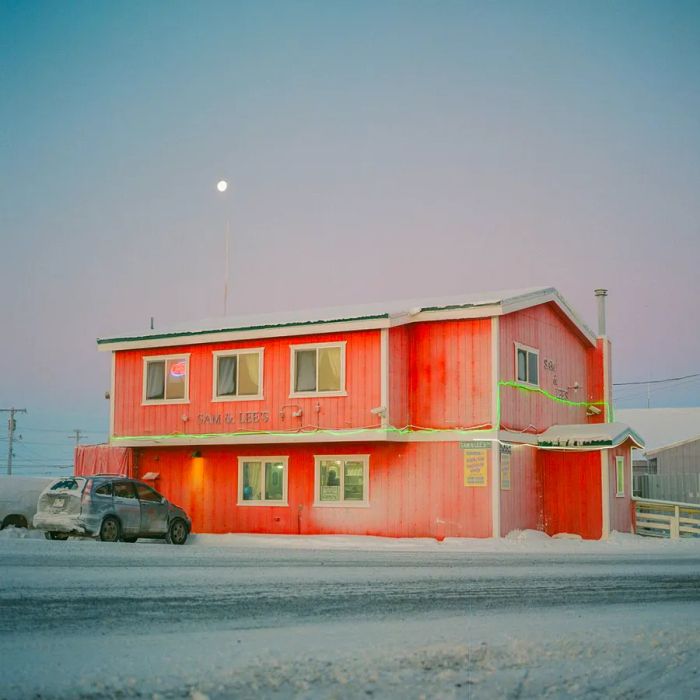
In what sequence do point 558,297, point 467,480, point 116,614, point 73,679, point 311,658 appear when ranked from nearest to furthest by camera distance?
1. point 73,679
2. point 311,658
3. point 116,614
4. point 467,480
5. point 558,297

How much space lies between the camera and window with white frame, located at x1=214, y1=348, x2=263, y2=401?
30.2 meters

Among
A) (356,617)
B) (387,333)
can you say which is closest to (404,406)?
(387,333)

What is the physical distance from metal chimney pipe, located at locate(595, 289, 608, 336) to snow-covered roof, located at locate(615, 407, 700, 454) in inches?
512

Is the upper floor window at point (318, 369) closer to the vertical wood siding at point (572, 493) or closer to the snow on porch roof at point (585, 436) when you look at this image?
the snow on porch roof at point (585, 436)

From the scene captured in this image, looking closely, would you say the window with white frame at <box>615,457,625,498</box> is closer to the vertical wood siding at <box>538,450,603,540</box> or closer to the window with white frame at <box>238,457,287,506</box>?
the vertical wood siding at <box>538,450,603,540</box>

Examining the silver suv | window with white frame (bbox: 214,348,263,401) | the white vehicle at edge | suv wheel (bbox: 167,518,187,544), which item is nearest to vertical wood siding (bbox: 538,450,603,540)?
window with white frame (bbox: 214,348,263,401)

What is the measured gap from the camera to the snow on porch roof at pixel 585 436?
28719 mm

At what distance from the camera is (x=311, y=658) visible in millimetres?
7938

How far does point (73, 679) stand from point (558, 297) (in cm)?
2646

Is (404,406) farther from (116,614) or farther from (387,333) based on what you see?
(116,614)

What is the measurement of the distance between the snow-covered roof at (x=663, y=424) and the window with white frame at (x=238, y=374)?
24156 millimetres

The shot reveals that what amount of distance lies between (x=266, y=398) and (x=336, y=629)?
808 inches

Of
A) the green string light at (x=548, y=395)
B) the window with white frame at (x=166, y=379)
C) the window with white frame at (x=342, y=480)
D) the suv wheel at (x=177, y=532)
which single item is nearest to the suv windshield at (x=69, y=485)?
the suv wheel at (x=177, y=532)

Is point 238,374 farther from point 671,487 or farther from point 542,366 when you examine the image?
point 671,487
